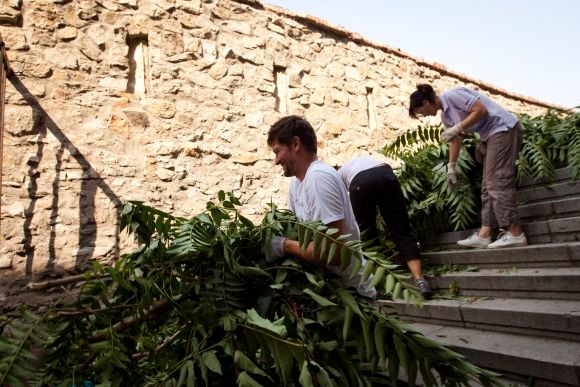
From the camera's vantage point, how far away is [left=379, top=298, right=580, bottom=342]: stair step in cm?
204

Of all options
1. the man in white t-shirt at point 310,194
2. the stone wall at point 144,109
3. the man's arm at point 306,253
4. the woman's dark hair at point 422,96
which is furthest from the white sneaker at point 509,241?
the stone wall at point 144,109

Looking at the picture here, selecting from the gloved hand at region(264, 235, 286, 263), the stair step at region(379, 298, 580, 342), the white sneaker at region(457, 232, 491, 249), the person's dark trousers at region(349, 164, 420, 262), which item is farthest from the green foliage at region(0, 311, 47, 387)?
the white sneaker at region(457, 232, 491, 249)

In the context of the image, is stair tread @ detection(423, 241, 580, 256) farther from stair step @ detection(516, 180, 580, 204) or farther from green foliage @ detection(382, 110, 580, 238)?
stair step @ detection(516, 180, 580, 204)

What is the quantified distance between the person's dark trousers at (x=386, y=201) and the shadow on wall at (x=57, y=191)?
2548 mm

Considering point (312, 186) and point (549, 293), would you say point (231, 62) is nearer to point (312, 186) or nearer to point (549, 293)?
point (312, 186)

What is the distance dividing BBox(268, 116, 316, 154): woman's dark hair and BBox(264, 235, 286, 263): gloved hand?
69 cm

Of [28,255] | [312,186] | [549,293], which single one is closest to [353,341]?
[312,186]

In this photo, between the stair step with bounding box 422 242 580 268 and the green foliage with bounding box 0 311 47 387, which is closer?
the green foliage with bounding box 0 311 47 387

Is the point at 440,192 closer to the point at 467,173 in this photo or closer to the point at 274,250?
the point at 467,173

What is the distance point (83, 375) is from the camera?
132 centimetres

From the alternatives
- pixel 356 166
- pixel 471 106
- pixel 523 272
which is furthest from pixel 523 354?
pixel 471 106

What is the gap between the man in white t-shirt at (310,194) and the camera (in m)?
1.51

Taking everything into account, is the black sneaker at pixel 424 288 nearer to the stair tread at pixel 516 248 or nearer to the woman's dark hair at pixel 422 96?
the stair tread at pixel 516 248

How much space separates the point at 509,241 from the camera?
10.1 ft
